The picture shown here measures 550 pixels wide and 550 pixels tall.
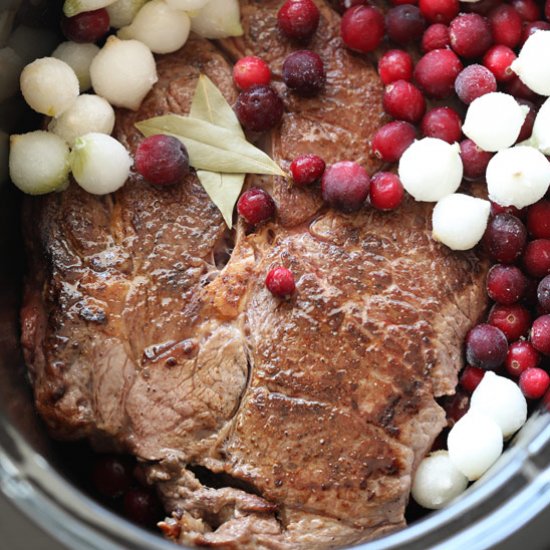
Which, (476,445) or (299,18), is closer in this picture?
(476,445)

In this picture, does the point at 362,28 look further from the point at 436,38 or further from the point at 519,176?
the point at 519,176

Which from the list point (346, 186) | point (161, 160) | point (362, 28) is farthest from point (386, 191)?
point (161, 160)

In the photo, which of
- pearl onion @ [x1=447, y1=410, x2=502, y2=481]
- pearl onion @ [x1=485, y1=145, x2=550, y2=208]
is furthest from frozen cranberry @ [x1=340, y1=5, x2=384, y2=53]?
pearl onion @ [x1=447, y1=410, x2=502, y2=481]

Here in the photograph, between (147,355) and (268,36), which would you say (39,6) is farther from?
(147,355)

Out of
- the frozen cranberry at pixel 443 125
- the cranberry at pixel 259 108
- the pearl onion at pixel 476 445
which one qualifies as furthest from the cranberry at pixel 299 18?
the pearl onion at pixel 476 445

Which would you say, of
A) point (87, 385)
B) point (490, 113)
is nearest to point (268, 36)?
point (490, 113)

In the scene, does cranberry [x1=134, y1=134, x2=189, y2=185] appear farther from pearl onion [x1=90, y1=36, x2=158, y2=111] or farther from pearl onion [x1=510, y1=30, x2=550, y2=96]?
pearl onion [x1=510, y1=30, x2=550, y2=96]

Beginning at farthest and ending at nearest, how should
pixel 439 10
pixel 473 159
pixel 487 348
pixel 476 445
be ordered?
pixel 439 10, pixel 473 159, pixel 487 348, pixel 476 445
